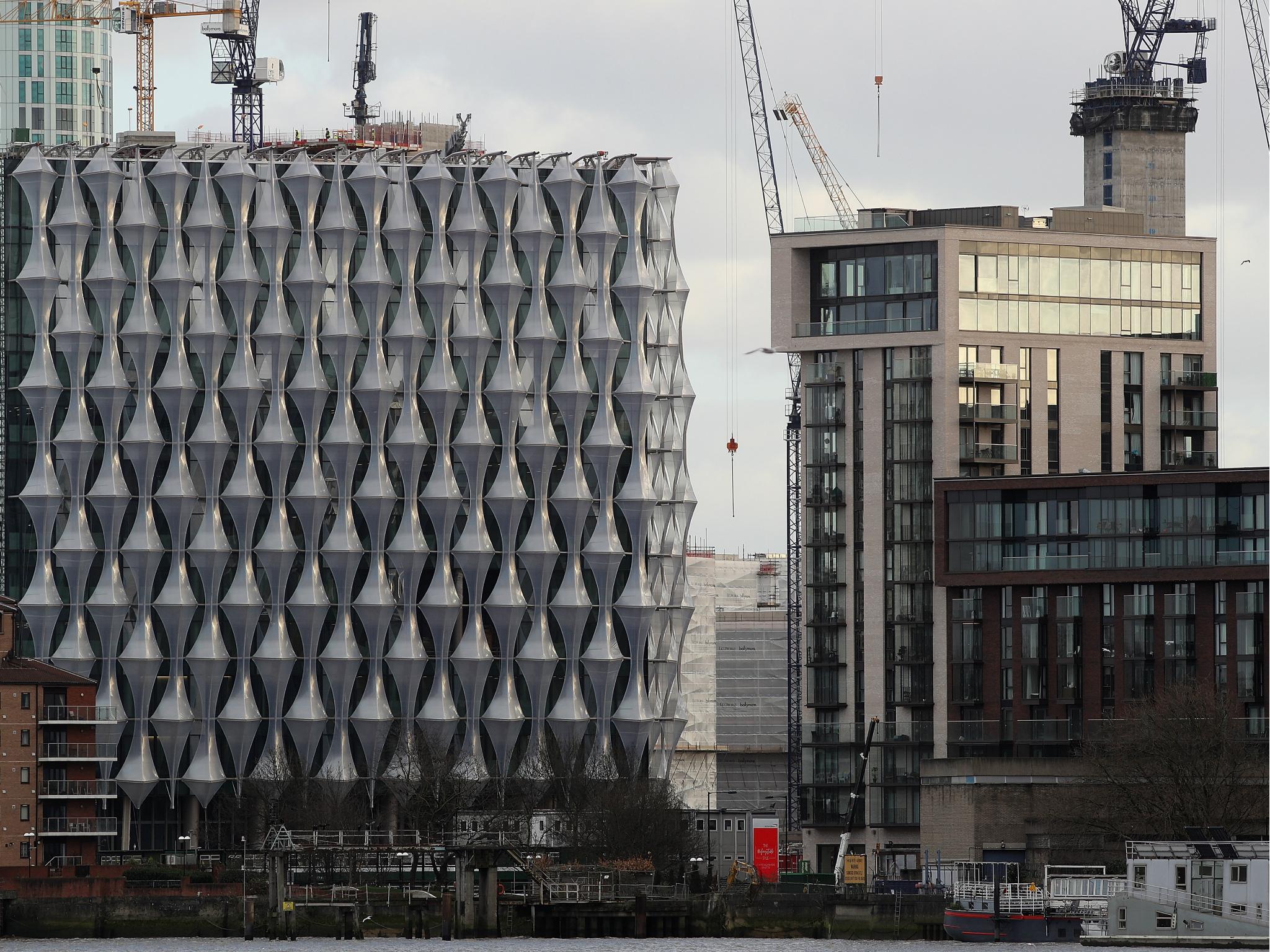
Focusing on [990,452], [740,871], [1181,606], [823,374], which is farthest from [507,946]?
[823,374]

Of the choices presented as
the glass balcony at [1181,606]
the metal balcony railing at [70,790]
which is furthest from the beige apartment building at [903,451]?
the metal balcony railing at [70,790]

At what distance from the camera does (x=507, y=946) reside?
5305 inches

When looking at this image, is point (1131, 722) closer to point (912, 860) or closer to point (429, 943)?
point (912, 860)

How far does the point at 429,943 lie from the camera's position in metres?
138

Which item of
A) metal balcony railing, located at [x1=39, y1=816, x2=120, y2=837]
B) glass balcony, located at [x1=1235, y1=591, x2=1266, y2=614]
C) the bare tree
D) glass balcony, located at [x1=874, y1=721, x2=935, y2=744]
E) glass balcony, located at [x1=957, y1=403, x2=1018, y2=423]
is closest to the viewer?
the bare tree

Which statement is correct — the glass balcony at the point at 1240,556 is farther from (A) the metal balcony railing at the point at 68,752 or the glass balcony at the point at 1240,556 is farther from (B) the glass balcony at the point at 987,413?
(A) the metal balcony railing at the point at 68,752

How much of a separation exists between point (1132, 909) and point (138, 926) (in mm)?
51494

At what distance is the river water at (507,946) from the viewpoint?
12988 cm

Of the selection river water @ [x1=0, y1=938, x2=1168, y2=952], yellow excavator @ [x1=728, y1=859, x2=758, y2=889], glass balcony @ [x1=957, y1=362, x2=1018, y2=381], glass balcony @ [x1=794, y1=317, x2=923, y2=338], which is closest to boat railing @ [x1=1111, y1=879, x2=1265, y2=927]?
river water @ [x1=0, y1=938, x2=1168, y2=952]

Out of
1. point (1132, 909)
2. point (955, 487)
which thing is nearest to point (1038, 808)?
point (955, 487)

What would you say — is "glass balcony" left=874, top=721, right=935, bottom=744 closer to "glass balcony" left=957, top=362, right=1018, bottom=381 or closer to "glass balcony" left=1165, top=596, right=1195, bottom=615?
"glass balcony" left=1165, top=596, right=1195, bottom=615

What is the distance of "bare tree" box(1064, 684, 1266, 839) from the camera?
14912cm

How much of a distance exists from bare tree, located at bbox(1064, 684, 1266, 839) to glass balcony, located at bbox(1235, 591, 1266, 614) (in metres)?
10.2

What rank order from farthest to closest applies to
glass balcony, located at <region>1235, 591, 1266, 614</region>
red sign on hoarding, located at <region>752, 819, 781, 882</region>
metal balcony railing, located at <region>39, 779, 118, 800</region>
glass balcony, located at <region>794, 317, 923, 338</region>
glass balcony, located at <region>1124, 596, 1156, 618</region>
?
glass balcony, located at <region>794, 317, 923, 338</region> < metal balcony railing, located at <region>39, 779, 118, 800</region> < red sign on hoarding, located at <region>752, 819, 781, 882</region> < glass balcony, located at <region>1124, 596, 1156, 618</region> < glass balcony, located at <region>1235, 591, 1266, 614</region>
